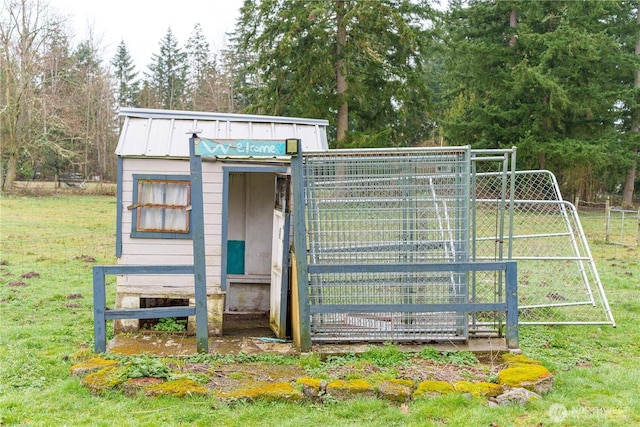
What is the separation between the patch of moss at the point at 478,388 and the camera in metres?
Result: 5.00

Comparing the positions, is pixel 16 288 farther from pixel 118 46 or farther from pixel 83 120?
pixel 118 46

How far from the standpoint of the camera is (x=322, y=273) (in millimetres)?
6156

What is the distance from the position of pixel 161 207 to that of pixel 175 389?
287 cm

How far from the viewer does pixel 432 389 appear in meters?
5.02

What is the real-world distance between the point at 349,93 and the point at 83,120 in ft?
80.7

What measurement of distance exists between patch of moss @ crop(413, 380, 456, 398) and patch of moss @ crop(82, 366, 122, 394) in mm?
2465

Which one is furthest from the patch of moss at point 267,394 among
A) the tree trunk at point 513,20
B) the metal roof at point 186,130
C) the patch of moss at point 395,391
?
the tree trunk at point 513,20

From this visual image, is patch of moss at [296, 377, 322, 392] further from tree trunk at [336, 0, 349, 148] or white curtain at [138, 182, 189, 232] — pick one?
tree trunk at [336, 0, 349, 148]

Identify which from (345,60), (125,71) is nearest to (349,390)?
(345,60)

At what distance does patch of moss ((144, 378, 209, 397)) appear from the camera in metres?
4.91

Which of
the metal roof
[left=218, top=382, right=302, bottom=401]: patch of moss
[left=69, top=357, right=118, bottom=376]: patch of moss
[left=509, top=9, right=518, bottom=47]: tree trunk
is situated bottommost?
[left=218, top=382, right=302, bottom=401]: patch of moss

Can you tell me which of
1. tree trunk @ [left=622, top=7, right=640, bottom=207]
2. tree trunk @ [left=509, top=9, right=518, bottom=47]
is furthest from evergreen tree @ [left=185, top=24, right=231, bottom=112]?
tree trunk @ [left=622, top=7, right=640, bottom=207]

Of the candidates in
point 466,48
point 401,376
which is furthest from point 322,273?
point 466,48

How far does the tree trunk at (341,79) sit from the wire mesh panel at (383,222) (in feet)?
56.6
